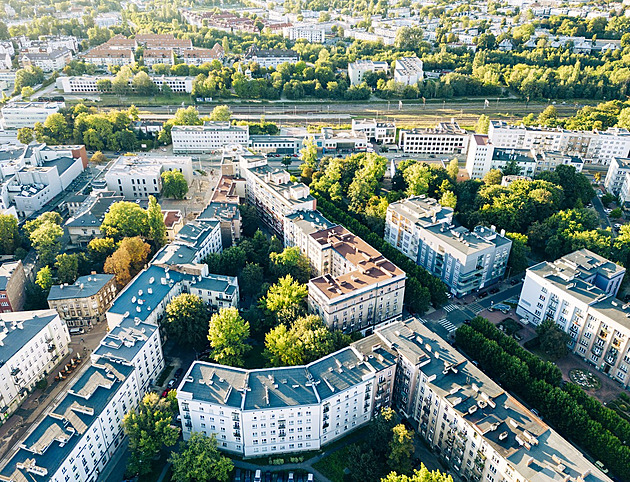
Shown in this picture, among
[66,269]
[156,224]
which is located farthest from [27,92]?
[66,269]

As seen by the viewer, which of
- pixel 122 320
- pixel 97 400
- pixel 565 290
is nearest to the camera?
pixel 97 400

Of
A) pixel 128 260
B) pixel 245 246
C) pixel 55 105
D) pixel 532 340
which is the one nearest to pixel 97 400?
pixel 128 260

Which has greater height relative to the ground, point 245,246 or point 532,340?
point 245,246

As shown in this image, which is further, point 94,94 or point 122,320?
point 94,94

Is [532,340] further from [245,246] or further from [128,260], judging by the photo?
[128,260]

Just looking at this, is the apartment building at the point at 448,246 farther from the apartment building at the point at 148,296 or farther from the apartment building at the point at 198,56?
the apartment building at the point at 198,56

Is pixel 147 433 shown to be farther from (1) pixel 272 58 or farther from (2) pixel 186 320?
(1) pixel 272 58

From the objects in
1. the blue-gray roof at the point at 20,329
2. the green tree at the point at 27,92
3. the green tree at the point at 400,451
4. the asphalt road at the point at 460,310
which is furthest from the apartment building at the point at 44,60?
the green tree at the point at 400,451
